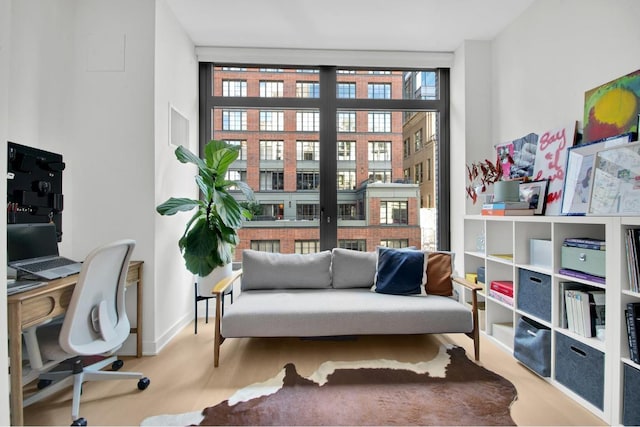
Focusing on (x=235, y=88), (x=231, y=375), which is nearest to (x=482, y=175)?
(x=235, y=88)

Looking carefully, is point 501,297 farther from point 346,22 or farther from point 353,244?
point 346,22

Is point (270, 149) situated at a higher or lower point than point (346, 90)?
lower

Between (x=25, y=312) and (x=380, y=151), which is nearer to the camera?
(x=25, y=312)

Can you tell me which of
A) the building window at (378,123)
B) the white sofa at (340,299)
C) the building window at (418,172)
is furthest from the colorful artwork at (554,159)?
the building window at (378,123)

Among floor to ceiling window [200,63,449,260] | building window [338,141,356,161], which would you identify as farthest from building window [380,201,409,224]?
building window [338,141,356,161]

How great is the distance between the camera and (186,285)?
11.0 feet

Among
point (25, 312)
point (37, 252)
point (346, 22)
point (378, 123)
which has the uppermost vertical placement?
point (346, 22)

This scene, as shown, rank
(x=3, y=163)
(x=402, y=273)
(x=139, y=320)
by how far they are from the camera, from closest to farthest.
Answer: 1. (x=3, y=163)
2. (x=139, y=320)
3. (x=402, y=273)

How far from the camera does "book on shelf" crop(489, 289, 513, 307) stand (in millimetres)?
2625

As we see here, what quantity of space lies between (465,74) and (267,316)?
129 inches

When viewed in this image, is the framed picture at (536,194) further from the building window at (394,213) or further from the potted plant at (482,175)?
the building window at (394,213)

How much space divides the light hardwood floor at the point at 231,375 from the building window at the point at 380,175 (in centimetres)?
180

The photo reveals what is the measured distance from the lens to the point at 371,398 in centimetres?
199

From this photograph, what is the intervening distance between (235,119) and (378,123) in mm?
1739
